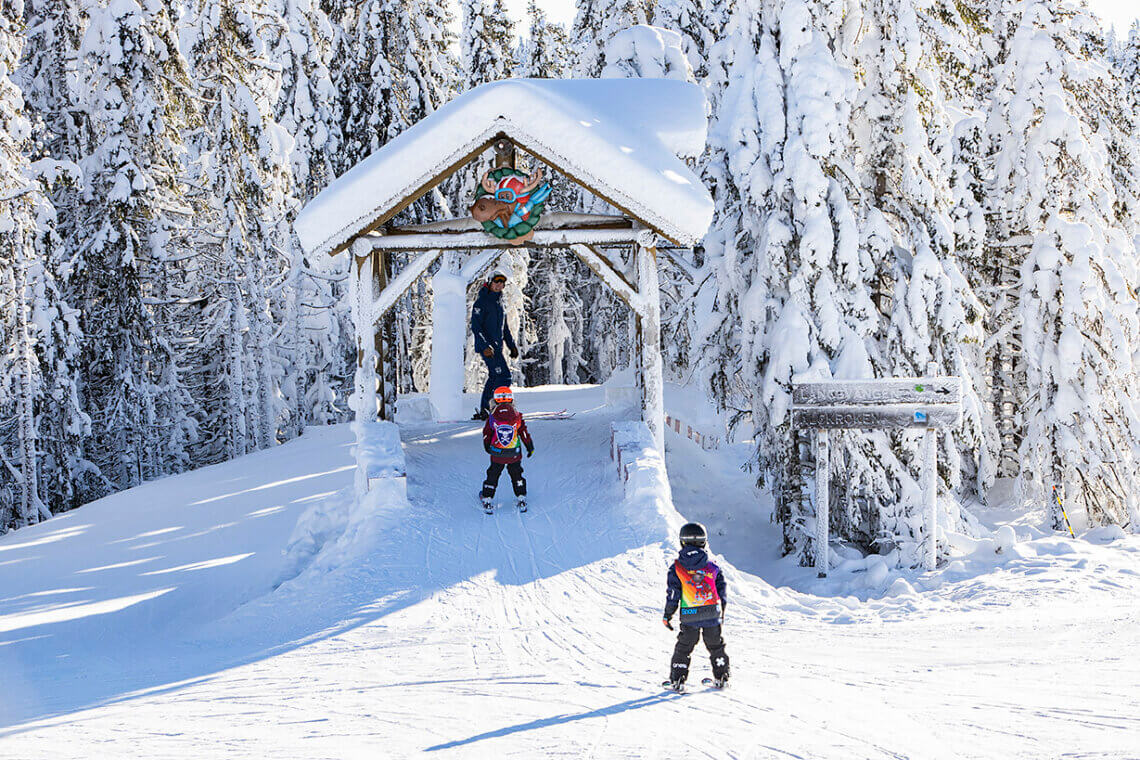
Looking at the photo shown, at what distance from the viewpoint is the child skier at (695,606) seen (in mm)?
6352

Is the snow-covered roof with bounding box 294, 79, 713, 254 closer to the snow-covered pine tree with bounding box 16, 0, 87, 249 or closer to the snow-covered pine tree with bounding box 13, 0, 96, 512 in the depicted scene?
the snow-covered pine tree with bounding box 13, 0, 96, 512

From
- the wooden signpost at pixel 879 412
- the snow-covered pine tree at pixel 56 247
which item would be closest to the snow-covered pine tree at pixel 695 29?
the wooden signpost at pixel 879 412

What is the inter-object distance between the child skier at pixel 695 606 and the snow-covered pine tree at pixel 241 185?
17.4 metres

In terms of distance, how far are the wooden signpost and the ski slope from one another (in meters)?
0.82

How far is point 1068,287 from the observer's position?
1430cm

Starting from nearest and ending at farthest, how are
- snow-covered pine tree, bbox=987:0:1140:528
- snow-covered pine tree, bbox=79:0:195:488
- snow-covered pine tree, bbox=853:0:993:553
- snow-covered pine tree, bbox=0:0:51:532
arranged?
snow-covered pine tree, bbox=853:0:993:553 → snow-covered pine tree, bbox=987:0:1140:528 → snow-covered pine tree, bbox=0:0:51:532 → snow-covered pine tree, bbox=79:0:195:488

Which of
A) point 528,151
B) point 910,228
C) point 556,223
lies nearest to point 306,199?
point 556,223

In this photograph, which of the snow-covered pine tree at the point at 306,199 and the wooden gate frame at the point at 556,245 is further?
the snow-covered pine tree at the point at 306,199

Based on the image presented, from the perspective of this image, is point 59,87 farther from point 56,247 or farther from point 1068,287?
point 1068,287

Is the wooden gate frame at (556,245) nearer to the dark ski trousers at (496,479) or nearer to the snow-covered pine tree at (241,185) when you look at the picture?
the dark ski trousers at (496,479)

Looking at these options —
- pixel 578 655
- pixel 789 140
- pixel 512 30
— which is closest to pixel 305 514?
pixel 578 655

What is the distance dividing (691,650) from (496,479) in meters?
4.99

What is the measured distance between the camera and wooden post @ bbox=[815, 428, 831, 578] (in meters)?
11.3

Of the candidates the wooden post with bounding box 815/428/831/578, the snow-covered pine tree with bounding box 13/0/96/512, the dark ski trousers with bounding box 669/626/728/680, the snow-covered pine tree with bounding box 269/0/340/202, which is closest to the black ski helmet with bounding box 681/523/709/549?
the dark ski trousers with bounding box 669/626/728/680
